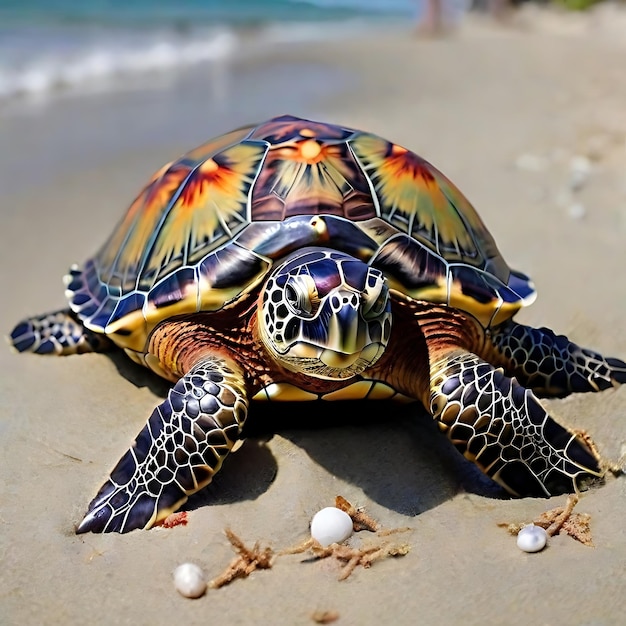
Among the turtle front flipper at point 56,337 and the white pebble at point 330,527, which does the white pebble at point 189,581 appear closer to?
the white pebble at point 330,527

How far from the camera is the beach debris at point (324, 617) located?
2068mm

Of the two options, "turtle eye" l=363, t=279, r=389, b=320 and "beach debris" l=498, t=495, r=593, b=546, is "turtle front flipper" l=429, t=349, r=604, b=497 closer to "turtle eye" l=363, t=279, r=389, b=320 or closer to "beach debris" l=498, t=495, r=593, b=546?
"beach debris" l=498, t=495, r=593, b=546

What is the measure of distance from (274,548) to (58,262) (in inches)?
127

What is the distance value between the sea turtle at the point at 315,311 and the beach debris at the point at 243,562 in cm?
33

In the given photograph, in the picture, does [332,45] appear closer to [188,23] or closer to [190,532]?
[188,23]

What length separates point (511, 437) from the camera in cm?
263

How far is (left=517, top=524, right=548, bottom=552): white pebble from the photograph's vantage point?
2.32m

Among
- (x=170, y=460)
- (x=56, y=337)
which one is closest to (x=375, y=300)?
(x=170, y=460)

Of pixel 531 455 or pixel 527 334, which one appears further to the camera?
pixel 527 334

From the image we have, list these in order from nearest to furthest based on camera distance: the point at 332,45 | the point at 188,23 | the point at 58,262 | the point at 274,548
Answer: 1. the point at 274,548
2. the point at 58,262
3. the point at 332,45
4. the point at 188,23

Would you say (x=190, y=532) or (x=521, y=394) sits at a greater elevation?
(x=521, y=394)

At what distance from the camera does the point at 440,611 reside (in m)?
2.10

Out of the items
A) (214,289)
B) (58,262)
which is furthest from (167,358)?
(58,262)

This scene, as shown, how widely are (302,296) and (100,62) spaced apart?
37.9 ft
